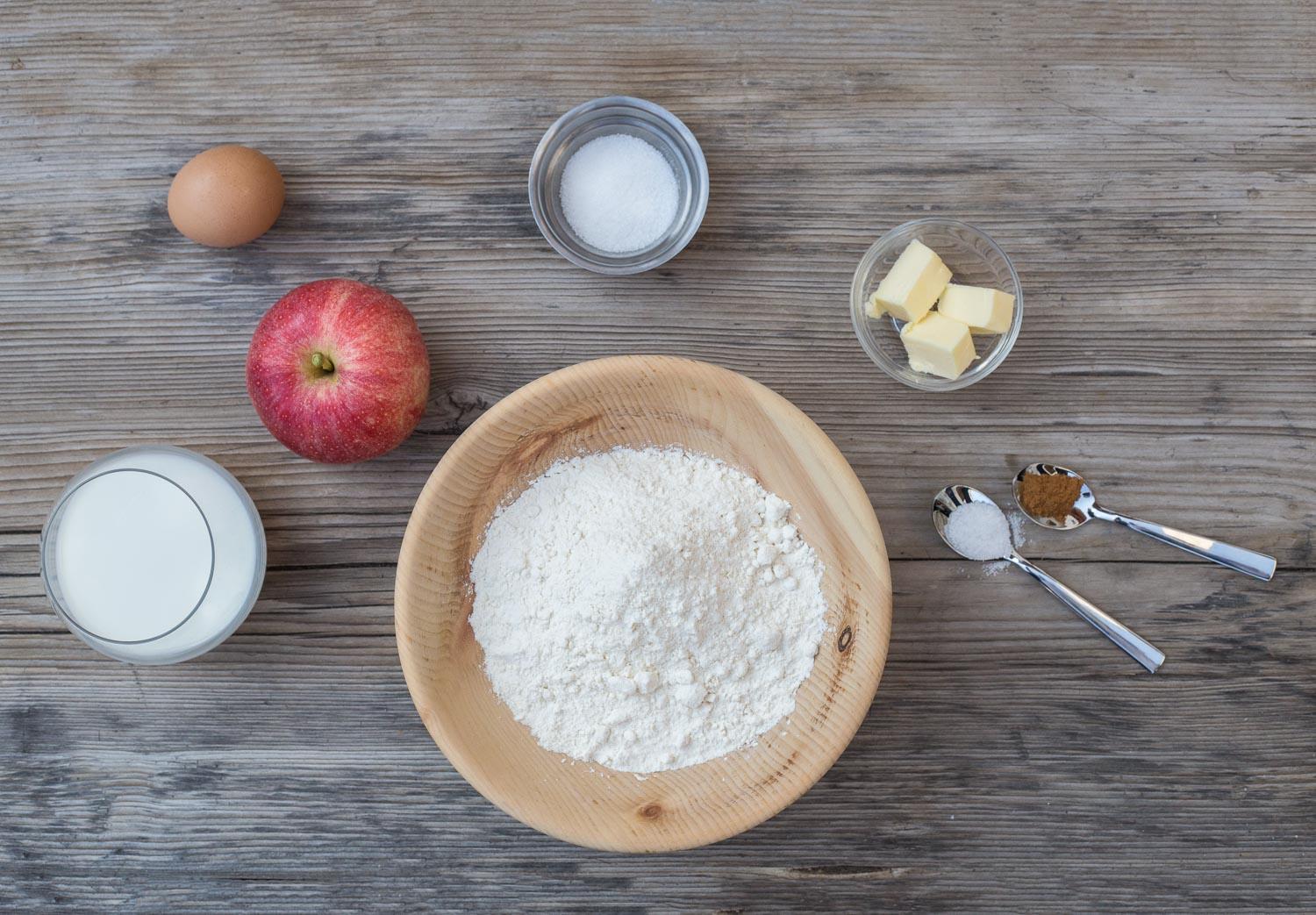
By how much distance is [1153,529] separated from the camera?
4.02 feet

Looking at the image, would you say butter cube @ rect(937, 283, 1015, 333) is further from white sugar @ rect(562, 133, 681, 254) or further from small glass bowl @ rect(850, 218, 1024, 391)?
white sugar @ rect(562, 133, 681, 254)

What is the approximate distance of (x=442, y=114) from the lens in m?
1.23

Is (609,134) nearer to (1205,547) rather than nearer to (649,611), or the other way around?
(649,611)

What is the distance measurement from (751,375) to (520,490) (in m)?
0.36

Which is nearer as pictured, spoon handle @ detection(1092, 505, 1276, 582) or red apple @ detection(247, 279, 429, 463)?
red apple @ detection(247, 279, 429, 463)

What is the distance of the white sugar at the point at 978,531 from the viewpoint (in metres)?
1.21

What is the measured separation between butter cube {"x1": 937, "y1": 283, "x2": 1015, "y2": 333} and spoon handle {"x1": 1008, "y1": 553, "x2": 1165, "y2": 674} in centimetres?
32

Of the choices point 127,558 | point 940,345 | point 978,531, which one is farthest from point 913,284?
point 127,558

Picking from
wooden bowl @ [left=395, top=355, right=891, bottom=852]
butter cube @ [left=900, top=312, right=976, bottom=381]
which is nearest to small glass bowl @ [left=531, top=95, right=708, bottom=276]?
wooden bowl @ [left=395, top=355, right=891, bottom=852]

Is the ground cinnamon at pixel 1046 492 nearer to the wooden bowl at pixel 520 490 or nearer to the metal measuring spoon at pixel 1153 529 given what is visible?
the metal measuring spoon at pixel 1153 529

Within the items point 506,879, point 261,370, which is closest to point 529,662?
point 506,879

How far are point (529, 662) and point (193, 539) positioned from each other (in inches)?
17.2

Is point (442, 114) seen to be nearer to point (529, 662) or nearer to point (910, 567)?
point (529, 662)

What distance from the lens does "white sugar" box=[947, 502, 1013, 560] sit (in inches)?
47.6
